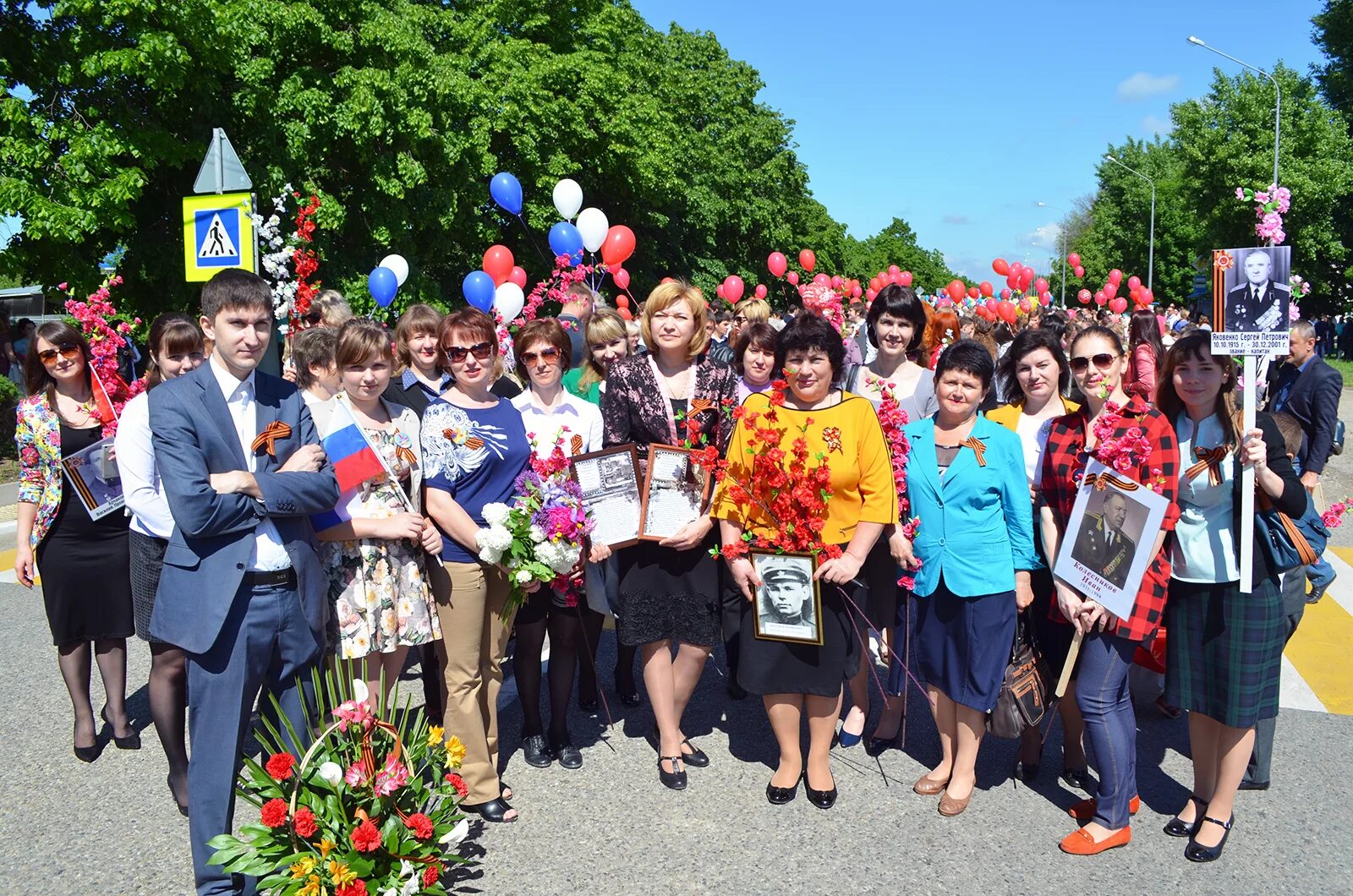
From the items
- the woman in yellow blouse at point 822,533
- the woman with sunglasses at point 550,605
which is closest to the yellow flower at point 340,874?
the woman with sunglasses at point 550,605

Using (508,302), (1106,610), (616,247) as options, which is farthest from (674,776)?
(616,247)

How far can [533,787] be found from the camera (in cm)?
442

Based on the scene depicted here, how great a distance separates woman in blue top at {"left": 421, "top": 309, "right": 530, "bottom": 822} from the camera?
160 inches

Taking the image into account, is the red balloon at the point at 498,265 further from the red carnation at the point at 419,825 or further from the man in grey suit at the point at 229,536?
the red carnation at the point at 419,825

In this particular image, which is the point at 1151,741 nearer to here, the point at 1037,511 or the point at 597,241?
the point at 1037,511

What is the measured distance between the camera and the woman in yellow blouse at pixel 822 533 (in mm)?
4047

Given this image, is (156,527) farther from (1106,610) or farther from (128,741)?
(1106,610)

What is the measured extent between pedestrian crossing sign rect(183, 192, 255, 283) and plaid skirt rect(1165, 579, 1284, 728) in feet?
19.1

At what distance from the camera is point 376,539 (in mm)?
3910

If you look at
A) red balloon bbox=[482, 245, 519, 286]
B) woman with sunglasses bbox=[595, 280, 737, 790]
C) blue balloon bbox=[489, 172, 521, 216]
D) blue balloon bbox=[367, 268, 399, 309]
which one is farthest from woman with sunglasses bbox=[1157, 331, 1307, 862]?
blue balloon bbox=[489, 172, 521, 216]

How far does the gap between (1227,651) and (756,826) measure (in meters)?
1.97

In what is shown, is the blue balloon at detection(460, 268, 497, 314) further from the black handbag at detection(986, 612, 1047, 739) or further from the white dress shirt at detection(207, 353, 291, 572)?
the black handbag at detection(986, 612, 1047, 739)

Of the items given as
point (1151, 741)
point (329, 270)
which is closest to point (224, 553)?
point (1151, 741)

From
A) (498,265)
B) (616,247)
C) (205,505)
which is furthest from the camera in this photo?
(616,247)
